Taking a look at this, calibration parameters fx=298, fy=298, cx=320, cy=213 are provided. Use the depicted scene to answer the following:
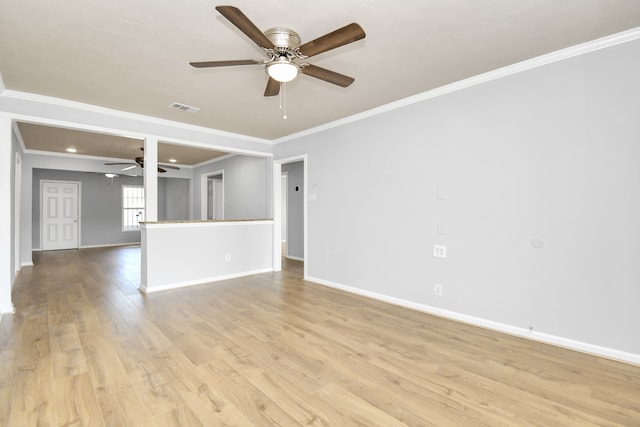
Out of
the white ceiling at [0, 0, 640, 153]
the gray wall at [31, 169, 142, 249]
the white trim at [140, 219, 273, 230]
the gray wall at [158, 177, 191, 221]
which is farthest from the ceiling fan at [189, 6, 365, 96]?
the gray wall at [31, 169, 142, 249]

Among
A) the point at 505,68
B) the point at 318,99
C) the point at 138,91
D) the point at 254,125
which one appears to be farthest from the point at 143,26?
the point at 505,68

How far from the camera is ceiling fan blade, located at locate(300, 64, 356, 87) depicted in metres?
2.30

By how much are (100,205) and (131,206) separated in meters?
0.88

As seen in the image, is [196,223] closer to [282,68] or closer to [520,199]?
[282,68]

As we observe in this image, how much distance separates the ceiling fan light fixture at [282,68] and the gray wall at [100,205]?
869 centimetres

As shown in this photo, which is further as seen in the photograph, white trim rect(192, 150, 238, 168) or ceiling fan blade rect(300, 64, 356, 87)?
white trim rect(192, 150, 238, 168)

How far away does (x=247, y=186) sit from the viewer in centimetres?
668

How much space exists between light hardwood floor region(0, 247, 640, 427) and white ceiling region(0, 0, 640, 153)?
2530mm

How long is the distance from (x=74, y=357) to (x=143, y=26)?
2635 millimetres

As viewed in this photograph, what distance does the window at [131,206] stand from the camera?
9836mm

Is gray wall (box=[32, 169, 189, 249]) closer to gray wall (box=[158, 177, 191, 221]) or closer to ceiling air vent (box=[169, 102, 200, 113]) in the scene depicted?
gray wall (box=[158, 177, 191, 221])

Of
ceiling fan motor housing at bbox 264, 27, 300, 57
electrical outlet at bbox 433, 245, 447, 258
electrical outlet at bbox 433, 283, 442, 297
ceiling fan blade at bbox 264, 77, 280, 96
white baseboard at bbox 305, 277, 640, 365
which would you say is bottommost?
white baseboard at bbox 305, 277, 640, 365

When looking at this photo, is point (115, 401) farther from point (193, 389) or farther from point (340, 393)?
point (340, 393)

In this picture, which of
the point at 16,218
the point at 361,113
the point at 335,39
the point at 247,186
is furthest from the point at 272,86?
the point at 16,218
